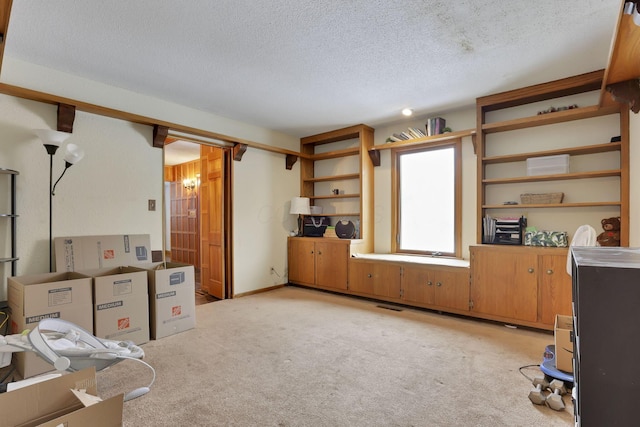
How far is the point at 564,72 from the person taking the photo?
2.92 meters

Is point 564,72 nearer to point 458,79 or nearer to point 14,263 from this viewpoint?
point 458,79

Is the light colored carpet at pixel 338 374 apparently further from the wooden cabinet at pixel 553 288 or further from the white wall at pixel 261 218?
the white wall at pixel 261 218

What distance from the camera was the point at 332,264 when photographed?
4.62 metres

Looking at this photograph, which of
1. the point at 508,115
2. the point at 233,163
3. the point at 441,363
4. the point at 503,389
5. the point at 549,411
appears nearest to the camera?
the point at 549,411

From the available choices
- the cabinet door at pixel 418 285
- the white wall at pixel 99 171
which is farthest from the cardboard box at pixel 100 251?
the cabinet door at pixel 418 285

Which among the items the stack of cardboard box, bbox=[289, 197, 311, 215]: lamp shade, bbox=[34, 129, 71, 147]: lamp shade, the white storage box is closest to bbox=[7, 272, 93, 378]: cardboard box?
the stack of cardboard box

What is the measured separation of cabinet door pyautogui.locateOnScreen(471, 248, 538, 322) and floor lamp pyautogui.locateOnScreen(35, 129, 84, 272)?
4095mm

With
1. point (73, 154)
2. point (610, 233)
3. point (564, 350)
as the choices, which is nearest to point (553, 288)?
point (610, 233)

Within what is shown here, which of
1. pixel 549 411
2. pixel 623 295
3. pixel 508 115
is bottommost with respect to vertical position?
pixel 549 411

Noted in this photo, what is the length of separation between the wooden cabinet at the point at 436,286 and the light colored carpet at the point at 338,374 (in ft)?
0.65

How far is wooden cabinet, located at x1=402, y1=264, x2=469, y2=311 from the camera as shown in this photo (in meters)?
3.47

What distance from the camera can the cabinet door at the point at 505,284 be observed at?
3064 millimetres

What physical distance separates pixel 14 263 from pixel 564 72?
5.29 m

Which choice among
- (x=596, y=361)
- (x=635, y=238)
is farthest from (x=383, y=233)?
(x=596, y=361)
